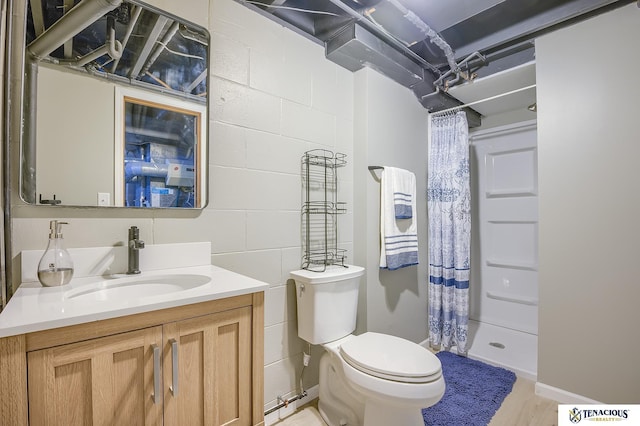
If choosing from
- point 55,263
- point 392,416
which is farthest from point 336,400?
point 55,263

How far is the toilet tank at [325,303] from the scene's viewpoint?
1568 millimetres

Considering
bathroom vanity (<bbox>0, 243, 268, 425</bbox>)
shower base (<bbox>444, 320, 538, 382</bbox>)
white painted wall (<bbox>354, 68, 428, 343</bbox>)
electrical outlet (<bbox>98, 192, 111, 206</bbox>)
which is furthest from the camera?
shower base (<bbox>444, 320, 538, 382</bbox>)

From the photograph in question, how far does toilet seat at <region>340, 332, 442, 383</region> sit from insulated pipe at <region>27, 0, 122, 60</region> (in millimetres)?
1717

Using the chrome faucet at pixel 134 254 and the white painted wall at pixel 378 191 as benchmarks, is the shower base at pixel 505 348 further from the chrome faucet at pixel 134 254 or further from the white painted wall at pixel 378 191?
the chrome faucet at pixel 134 254

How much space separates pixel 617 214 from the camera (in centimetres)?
160

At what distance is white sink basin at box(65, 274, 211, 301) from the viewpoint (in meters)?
1.01

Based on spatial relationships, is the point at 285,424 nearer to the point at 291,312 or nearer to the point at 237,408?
the point at 291,312

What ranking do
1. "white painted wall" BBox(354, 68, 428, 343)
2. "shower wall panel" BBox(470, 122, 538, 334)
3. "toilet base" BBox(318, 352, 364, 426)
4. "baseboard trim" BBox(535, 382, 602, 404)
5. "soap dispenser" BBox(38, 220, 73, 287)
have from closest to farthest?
1. "soap dispenser" BBox(38, 220, 73, 287)
2. "toilet base" BBox(318, 352, 364, 426)
3. "baseboard trim" BBox(535, 382, 602, 404)
4. "white painted wall" BBox(354, 68, 428, 343)
5. "shower wall panel" BBox(470, 122, 538, 334)

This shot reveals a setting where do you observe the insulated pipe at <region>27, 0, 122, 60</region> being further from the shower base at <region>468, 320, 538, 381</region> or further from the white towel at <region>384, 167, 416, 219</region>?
the shower base at <region>468, 320, 538, 381</region>

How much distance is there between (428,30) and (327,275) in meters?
1.73

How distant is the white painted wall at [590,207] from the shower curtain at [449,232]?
21.5 inches

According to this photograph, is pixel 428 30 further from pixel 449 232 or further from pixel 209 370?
pixel 209 370

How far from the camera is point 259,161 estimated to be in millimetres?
1601

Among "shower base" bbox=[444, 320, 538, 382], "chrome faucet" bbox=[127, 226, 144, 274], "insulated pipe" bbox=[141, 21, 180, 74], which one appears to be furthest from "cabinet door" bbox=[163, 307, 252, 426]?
"shower base" bbox=[444, 320, 538, 382]
